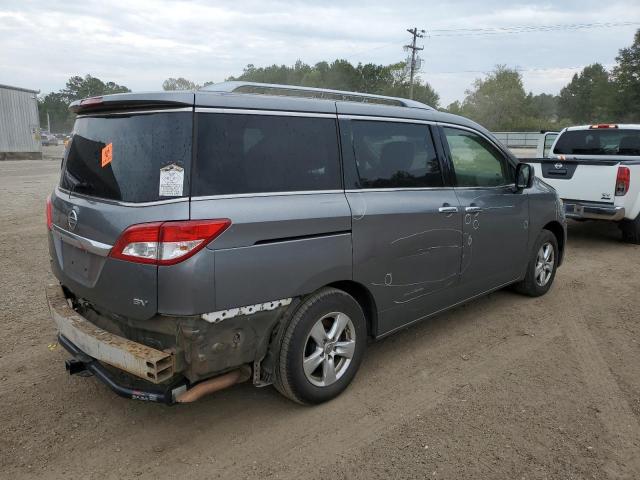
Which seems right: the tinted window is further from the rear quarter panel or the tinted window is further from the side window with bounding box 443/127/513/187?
the side window with bounding box 443/127/513/187

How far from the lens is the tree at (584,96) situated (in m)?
78.5

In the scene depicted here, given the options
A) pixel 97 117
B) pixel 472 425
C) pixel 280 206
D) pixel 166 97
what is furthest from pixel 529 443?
pixel 97 117

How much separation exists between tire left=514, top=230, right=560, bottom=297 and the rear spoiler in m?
3.88

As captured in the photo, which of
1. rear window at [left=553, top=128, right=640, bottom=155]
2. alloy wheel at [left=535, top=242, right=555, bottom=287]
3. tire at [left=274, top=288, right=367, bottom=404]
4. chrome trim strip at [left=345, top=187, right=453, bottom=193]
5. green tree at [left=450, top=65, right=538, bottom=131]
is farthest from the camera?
green tree at [left=450, top=65, right=538, bottom=131]

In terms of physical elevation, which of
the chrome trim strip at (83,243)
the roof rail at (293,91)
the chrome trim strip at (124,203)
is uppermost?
the roof rail at (293,91)

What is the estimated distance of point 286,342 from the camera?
2879 millimetres

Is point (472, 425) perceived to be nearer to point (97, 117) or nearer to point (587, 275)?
point (97, 117)

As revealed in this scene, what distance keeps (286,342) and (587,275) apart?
4946 mm

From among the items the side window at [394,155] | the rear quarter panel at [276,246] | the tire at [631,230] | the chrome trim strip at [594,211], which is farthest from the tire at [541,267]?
the tire at [631,230]

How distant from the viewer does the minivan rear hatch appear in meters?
2.52

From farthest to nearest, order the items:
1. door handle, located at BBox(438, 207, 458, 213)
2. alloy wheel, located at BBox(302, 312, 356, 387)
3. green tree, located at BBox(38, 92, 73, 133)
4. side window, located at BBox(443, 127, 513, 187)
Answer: green tree, located at BBox(38, 92, 73, 133), side window, located at BBox(443, 127, 513, 187), door handle, located at BBox(438, 207, 458, 213), alloy wheel, located at BBox(302, 312, 356, 387)

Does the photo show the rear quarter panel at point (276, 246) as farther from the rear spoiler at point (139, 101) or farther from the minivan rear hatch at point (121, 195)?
the rear spoiler at point (139, 101)

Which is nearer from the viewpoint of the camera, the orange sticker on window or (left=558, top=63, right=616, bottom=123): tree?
the orange sticker on window

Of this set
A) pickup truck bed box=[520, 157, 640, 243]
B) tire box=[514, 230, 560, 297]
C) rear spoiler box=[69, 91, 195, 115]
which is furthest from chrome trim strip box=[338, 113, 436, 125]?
pickup truck bed box=[520, 157, 640, 243]
